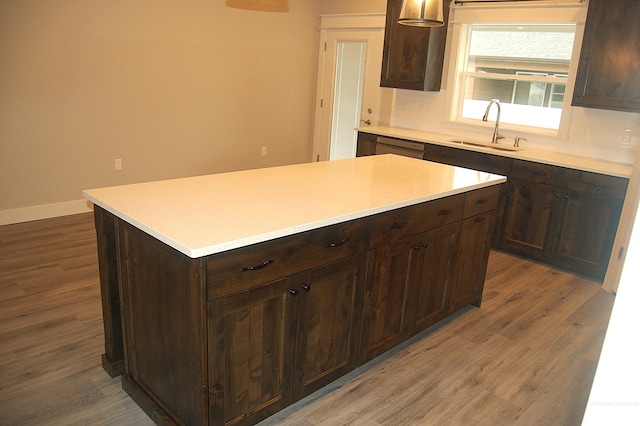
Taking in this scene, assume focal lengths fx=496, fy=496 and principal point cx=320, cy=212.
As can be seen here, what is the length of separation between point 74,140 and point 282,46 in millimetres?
2731

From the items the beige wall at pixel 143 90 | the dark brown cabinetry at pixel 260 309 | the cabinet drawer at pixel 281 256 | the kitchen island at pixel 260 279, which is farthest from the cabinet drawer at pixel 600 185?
the beige wall at pixel 143 90

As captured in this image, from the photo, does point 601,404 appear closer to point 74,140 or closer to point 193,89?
point 74,140

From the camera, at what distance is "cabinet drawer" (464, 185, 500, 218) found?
293 centimetres

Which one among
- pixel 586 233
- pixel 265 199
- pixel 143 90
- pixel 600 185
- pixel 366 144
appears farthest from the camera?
pixel 366 144

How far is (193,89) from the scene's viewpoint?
5.45 metres

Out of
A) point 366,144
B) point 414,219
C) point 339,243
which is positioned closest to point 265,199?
point 339,243

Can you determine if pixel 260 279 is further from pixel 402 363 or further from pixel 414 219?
pixel 402 363

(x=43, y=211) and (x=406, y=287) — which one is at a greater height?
(x=406, y=287)

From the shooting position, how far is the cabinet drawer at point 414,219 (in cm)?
237

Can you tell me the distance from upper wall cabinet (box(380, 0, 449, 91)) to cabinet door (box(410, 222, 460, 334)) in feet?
9.07

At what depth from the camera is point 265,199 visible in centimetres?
229

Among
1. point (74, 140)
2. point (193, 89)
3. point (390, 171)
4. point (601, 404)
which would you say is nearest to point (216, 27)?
point (193, 89)

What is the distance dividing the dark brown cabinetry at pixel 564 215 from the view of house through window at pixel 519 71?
85 cm

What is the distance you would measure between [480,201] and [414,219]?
70 cm
